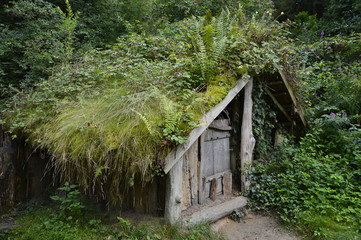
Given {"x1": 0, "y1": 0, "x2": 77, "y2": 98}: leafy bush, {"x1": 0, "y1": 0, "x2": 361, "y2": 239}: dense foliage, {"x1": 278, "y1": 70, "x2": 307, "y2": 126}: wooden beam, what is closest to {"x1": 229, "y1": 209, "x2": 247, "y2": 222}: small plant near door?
{"x1": 0, "y1": 0, "x2": 361, "y2": 239}: dense foliage

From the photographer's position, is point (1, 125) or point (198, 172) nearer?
point (198, 172)

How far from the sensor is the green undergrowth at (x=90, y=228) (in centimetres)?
360

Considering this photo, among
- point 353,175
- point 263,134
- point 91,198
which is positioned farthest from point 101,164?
point 353,175

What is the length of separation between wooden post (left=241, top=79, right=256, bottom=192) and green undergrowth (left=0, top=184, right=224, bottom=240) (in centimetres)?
155

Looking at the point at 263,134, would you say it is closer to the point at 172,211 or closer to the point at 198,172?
the point at 198,172

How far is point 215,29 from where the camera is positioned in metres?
4.77

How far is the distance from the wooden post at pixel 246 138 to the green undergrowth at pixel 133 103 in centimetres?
72

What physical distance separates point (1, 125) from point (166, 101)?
12.9ft

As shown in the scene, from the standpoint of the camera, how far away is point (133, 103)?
3.71 meters

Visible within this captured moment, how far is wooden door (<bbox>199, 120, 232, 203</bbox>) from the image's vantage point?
4.95 m

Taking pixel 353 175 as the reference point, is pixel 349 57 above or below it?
above

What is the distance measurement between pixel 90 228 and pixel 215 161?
2.55 metres

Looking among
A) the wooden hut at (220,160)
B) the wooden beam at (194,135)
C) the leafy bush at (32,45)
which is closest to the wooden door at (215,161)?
the wooden hut at (220,160)

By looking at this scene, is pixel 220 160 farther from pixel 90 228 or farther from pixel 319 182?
pixel 90 228
